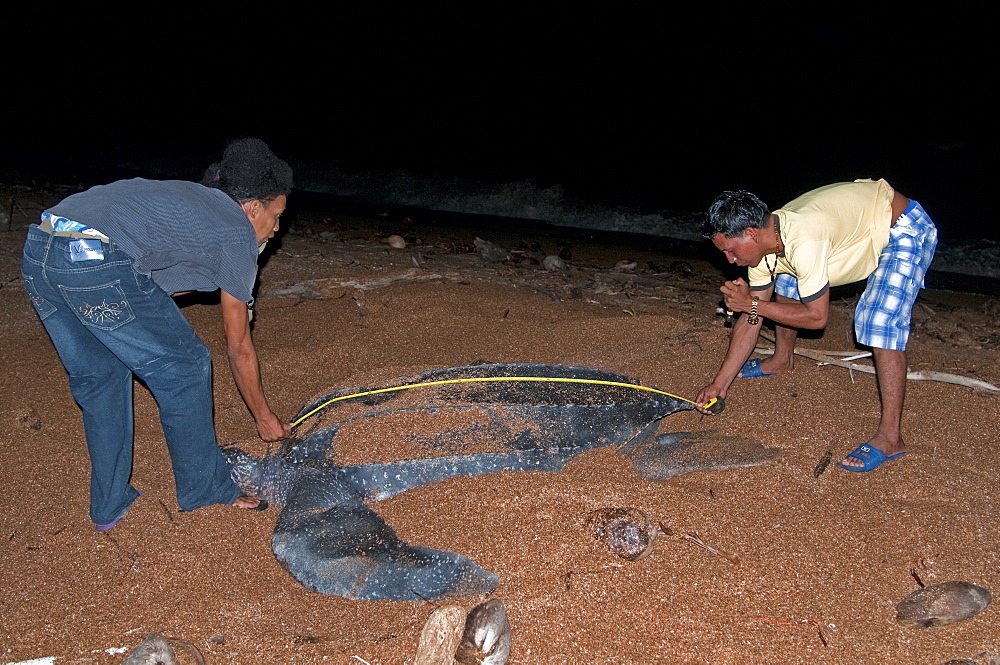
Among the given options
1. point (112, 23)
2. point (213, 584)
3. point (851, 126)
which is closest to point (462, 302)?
point (213, 584)

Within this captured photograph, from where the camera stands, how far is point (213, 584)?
197cm

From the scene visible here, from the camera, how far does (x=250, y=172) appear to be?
1983 millimetres

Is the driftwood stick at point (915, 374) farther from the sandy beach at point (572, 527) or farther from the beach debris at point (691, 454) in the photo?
the beach debris at point (691, 454)

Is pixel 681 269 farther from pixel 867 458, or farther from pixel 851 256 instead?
pixel 867 458

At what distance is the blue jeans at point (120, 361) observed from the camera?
6.01ft

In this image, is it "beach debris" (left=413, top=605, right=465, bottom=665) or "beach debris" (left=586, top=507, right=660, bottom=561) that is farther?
"beach debris" (left=586, top=507, right=660, bottom=561)

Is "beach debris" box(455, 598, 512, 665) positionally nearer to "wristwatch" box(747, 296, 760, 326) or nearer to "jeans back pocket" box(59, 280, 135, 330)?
"jeans back pocket" box(59, 280, 135, 330)

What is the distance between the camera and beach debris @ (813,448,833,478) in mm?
2479

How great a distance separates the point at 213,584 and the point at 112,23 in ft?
93.8

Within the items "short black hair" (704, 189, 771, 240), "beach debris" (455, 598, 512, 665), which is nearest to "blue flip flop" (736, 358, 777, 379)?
"short black hair" (704, 189, 771, 240)

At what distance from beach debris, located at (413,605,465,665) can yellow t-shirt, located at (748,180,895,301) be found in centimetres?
176

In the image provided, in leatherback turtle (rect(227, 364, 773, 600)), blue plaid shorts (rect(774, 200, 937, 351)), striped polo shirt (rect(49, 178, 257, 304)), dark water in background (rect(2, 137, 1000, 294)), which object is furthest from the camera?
dark water in background (rect(2, 137, 1000, 294))

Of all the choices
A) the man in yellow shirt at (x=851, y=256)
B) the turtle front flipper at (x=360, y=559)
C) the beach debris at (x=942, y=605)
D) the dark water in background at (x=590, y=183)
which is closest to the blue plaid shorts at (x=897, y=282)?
the man in yellow shirt at (x=851, y=256)

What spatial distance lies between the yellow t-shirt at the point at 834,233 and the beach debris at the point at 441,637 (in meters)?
1.76
